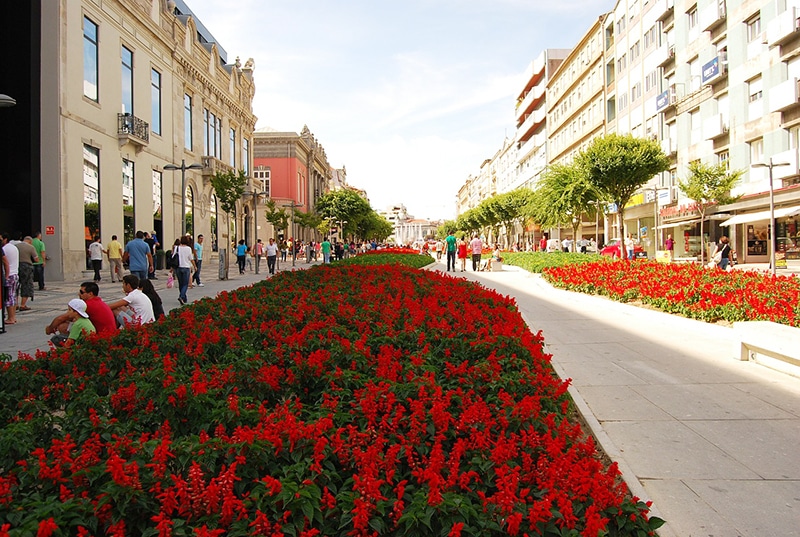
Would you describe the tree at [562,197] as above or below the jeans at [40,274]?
above

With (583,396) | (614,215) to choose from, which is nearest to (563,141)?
(614,215)

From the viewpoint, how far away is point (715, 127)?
33250 millimetres

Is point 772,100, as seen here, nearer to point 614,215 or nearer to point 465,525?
point 614,215

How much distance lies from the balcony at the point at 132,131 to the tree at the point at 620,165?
64.0ft

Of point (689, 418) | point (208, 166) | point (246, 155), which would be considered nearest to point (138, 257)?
point (689, 418)

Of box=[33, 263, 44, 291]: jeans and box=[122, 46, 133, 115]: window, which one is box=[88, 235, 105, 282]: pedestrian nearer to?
box=[33, 263, 44, 291]: jeans

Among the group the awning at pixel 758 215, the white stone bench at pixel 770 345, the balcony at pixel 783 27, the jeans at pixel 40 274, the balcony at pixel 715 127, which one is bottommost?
the white stone bench at pixel 770 345

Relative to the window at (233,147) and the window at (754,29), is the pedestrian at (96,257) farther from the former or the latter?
the window at (754,29)

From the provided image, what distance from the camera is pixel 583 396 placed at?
5676mm

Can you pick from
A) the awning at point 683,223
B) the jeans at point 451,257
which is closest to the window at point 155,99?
the jeans at point 451,257

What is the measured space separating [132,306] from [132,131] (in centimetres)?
2168

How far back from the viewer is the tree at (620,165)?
2222cm

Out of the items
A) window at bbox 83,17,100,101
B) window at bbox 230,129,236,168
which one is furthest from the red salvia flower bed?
window at bbox 230,129,236,168

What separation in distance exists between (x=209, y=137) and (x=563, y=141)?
38.0 m
